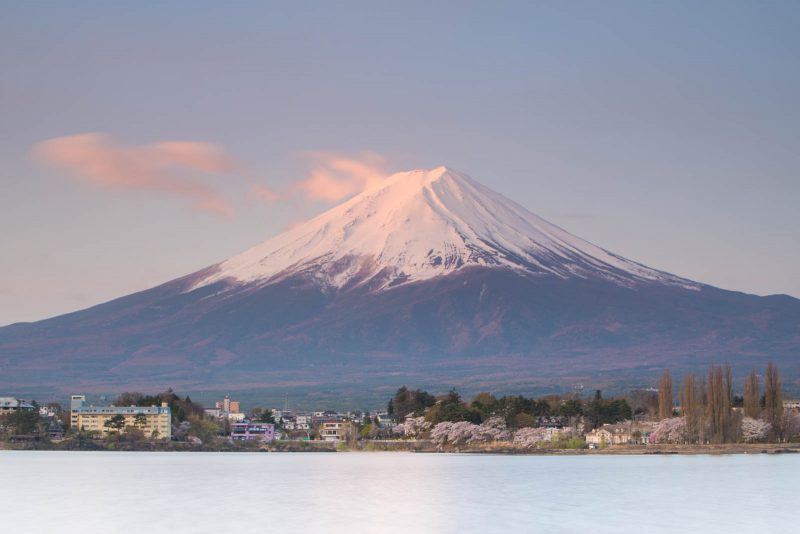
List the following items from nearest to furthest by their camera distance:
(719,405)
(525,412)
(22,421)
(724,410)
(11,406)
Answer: (719,405)
(724,410)
(525,412)
(22,421)
(11,406)

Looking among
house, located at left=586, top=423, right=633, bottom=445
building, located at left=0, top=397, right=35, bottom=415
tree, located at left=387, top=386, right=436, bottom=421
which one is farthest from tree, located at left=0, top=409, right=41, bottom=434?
house, located at left=586, top=423, right=633, bottom=445

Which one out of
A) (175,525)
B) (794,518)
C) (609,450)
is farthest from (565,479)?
(609,450)

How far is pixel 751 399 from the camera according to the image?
102000 millimetres

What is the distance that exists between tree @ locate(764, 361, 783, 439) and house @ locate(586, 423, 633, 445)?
38.0 feet

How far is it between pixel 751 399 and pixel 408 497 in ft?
168

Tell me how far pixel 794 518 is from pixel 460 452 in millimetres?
67216

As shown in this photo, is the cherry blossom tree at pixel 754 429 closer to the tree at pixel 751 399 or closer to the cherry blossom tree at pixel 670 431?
the tree at pixel 751 399

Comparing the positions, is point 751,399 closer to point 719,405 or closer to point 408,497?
point 719,405

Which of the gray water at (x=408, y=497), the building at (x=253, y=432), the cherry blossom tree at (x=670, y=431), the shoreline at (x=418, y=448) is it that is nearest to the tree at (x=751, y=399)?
the shoreline at (x=418, y=448)

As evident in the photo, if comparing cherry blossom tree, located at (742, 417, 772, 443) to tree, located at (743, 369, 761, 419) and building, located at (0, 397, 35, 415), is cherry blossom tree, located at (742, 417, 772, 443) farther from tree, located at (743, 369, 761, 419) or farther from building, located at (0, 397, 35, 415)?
building, located at (0, 397, 35, 415)

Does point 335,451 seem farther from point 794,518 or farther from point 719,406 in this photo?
point 794,518

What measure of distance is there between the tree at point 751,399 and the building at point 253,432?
48.3 metres

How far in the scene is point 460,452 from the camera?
371 feet

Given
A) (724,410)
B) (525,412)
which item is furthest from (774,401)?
(525,412)
